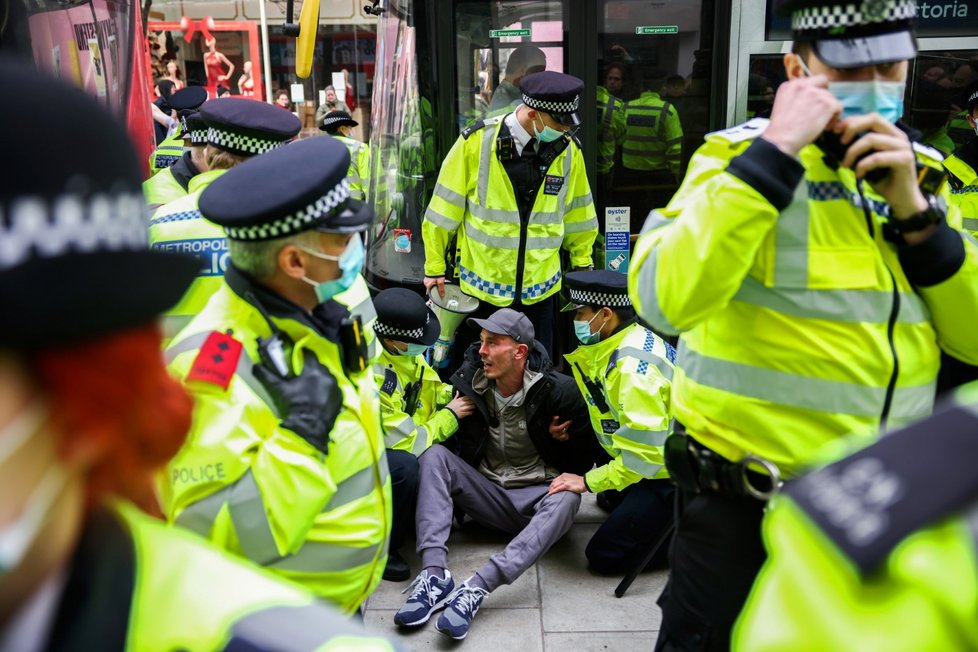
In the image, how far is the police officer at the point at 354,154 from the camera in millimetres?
7441

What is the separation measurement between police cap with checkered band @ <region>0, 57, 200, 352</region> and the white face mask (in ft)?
0.20

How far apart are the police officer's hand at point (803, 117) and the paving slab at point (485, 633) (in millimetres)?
2521

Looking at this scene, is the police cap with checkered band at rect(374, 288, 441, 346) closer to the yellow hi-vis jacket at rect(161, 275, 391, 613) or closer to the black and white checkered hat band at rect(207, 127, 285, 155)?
the black and white checkered hat band at rect(207, 127, 285, 155)

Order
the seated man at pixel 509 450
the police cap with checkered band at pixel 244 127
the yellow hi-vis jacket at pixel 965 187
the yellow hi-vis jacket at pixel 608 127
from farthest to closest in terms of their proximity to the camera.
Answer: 1. the yellow hi-vis jacket at pixel 965 187
2. the yellow hi-vis jacket at pixel 608 127
3. the seated man at pixel 509 450
4. the police cap with checkered band at pixel 244 127

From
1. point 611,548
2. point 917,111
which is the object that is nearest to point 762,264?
point 611,548

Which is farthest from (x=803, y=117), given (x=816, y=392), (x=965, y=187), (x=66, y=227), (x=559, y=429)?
(x=965, y=187)

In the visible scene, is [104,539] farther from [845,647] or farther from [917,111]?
[917,111]

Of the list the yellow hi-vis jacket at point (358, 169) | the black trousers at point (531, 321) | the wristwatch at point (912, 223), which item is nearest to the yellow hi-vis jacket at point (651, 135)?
Answer: the black trousers at point (531, 321)

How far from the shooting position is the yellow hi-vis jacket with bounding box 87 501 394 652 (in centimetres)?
90

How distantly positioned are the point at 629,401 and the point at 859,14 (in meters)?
2.25

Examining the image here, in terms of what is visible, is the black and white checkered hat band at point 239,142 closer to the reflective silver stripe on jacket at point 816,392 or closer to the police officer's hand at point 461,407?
the police officer's hand at point 461,407

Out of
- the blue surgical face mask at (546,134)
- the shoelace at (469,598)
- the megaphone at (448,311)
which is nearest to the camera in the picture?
the shoelace at (469,598)

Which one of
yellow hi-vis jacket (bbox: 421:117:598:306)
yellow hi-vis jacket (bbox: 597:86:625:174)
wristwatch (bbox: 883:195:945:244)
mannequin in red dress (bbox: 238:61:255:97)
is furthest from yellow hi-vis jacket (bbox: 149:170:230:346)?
mannequin in red dress (bbox: 238:61:255:97)

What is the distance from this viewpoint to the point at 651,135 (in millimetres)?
5984
